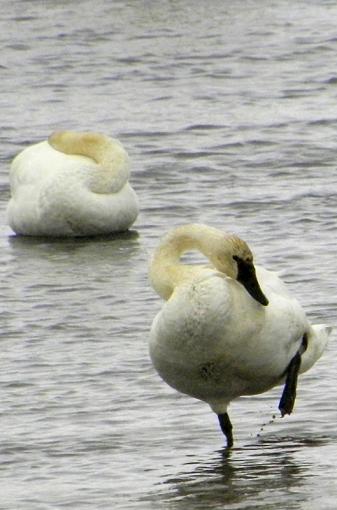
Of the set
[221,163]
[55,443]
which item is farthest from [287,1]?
[55,443]

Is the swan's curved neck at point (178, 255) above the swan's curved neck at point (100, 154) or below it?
above

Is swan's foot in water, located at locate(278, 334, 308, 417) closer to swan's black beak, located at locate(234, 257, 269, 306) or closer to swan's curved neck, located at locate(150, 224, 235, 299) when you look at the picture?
swan's black beak, located at locate(234, 257, 269, 306)

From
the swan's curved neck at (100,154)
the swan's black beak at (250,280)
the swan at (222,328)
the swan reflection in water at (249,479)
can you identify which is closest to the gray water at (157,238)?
the swan reflection in water at (249,479)

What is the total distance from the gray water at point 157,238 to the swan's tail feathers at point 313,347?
0.69ft

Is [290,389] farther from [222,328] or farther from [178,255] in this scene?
[178,255]

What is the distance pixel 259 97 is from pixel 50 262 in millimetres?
5715

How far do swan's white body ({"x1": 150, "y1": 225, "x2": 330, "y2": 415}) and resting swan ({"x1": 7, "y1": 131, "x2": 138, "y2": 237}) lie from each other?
15.6ft

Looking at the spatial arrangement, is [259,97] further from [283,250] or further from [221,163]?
[283,250]

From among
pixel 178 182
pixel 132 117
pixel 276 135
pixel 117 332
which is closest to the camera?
pixel 117 332

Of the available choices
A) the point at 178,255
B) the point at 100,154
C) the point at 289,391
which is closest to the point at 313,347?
the point at 289,391

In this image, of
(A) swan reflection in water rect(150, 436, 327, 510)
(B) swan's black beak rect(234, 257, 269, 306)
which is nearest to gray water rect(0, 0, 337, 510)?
(A) swan reflection in water rect(150, 436, 327, 510)

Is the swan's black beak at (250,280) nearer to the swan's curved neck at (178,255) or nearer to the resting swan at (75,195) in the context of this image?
the swan's curved neck at (178,255)

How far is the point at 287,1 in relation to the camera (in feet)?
74.3

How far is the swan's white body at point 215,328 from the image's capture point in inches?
295
